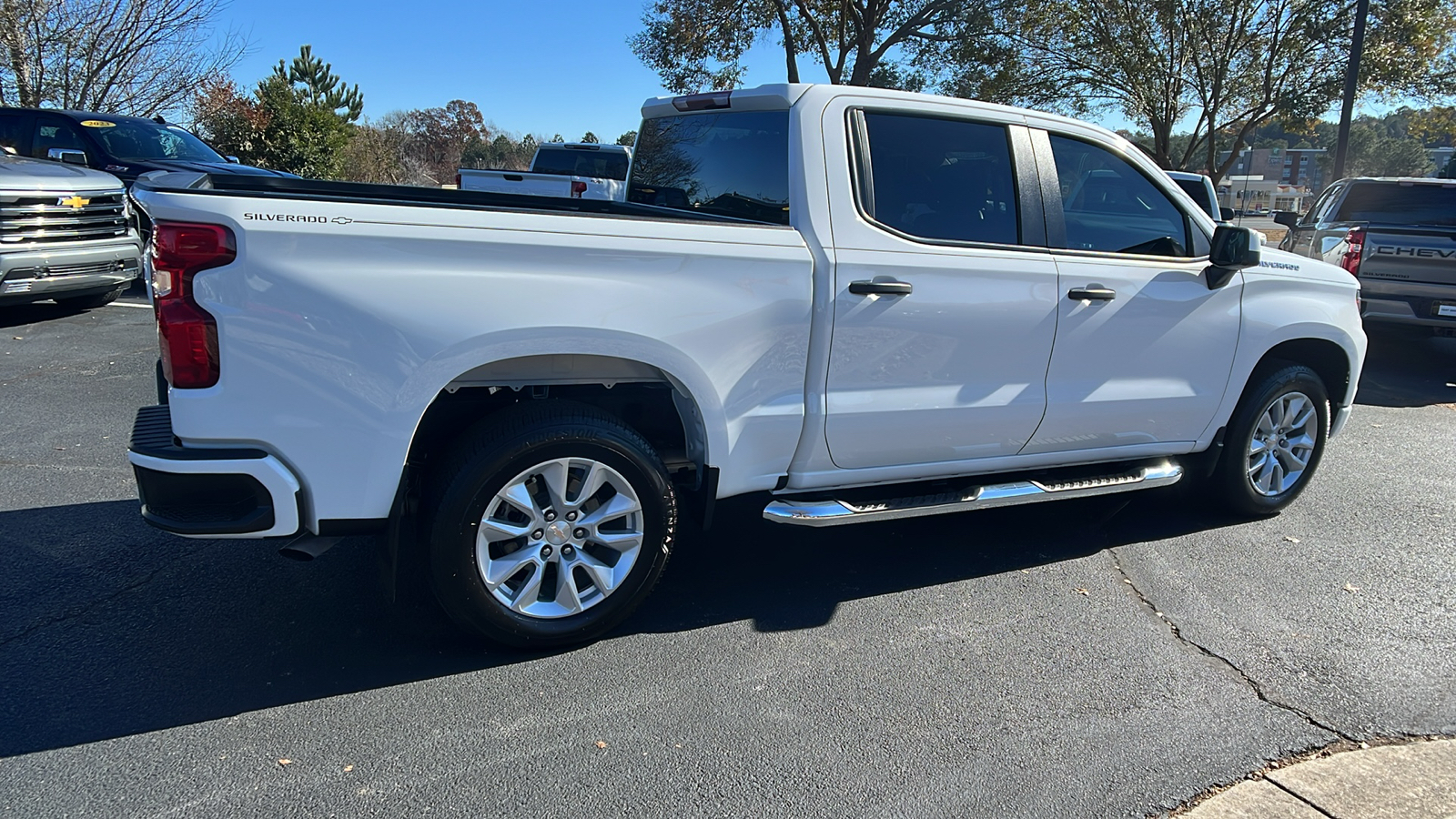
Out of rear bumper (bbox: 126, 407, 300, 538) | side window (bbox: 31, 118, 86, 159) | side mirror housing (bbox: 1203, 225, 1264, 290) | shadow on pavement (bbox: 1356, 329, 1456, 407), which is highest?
side window (bbox: 31, 118, 86, 159)

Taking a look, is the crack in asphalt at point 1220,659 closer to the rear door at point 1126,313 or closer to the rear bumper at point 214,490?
the rear door at point 1126,313

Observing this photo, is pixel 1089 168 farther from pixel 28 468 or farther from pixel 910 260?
pixel 28 468

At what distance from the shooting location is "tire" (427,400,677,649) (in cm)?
320

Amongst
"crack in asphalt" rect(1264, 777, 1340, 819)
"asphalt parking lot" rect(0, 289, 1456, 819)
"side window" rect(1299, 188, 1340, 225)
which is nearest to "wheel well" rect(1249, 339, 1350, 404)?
"asphalt parking lot" rect(0, 289, 1456, 819)

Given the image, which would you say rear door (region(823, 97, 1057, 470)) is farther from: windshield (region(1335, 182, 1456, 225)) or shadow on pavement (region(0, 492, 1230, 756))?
windshield (region(1335, 182, 1456, 225))

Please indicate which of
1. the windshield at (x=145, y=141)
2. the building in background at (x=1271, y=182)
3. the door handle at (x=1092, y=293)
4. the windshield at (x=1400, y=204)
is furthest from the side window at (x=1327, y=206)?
the building in background at (x=1271, y=182)

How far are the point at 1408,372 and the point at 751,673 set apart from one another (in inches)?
375

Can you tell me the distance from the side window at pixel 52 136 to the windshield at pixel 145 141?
0.57 feet

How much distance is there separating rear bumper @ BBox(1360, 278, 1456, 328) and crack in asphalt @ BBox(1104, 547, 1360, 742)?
6125mm

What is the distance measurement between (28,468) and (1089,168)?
5508 mm

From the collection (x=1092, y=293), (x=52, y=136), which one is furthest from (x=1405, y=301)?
(x=52, y=136)

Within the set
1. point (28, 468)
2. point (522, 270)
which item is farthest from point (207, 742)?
point (28, 468)

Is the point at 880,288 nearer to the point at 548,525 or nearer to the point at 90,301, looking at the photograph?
the point at 548,525

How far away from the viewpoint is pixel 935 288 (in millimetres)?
3793
